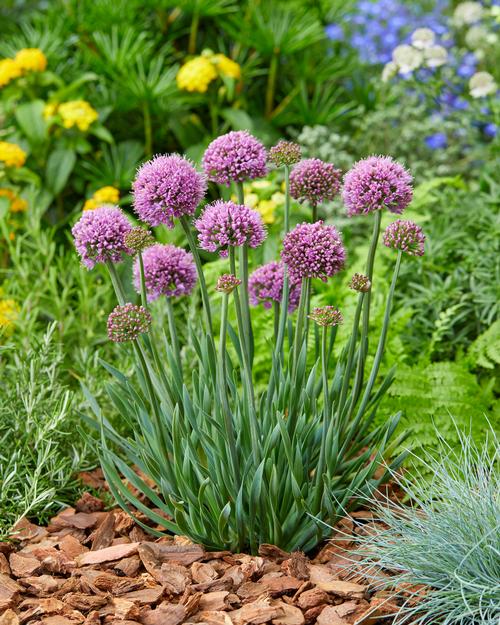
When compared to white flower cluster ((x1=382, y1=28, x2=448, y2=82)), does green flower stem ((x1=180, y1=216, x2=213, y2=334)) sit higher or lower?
lower

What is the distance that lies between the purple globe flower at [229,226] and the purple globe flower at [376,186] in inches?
11.0

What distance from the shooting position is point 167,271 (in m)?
2.42

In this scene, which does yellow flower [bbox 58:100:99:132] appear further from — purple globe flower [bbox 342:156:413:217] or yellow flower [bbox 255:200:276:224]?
purple globe flower [bbox 342:156:413:217]

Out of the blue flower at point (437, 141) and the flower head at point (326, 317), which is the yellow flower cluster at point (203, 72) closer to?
the blue flower at point (437, 141)

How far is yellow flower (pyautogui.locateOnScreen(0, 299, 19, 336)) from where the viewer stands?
3.43 metres

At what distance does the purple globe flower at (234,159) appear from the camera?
223cm

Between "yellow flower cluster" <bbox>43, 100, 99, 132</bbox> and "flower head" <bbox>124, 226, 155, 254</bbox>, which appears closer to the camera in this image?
"flower head" <bbox>124, 226, 155, 254</bbox>

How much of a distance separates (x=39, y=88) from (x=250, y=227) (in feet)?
11.8

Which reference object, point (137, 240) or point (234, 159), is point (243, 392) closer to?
→ point (137, 240)

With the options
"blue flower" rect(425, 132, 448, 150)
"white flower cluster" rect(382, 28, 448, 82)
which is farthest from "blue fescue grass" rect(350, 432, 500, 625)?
"blue flower" rect(425, 132, 448, 150)

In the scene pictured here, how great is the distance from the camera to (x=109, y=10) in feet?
18.0

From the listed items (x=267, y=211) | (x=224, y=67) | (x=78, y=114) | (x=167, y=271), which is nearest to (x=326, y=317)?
(x=167, y=271)

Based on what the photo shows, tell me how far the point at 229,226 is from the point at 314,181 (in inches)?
15.5

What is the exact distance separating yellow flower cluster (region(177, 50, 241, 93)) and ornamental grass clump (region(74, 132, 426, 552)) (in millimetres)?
2558
